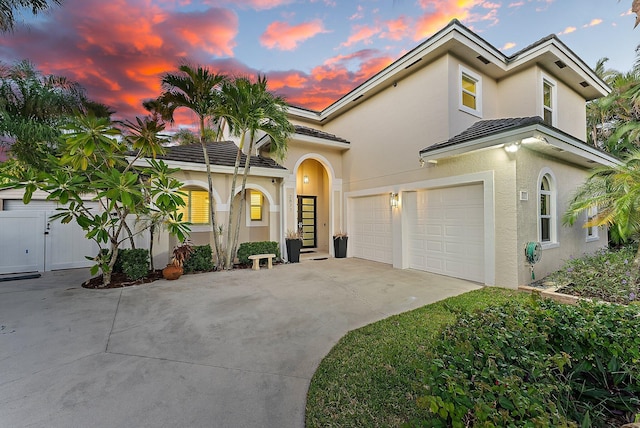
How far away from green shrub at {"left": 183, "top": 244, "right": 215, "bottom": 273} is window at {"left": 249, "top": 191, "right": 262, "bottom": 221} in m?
2.80

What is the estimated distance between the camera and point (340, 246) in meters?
11.0

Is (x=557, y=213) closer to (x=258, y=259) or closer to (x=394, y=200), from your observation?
(x=394, y=200)

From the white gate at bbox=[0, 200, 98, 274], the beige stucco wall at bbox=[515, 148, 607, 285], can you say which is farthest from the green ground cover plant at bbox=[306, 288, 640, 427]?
the white gate at bbox=[0, 200, 98, 274]

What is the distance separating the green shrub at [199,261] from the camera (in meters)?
8.14

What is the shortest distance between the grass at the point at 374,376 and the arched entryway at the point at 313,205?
892 cm

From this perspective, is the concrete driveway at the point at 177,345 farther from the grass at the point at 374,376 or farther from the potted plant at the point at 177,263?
the potted plant at the point at 177,263

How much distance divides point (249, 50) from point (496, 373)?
36.3 ft

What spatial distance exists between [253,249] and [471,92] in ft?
30.2

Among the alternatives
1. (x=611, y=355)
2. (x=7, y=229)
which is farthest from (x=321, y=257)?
(x=7, y=229)

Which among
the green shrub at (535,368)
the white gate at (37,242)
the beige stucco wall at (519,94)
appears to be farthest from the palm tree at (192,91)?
the beige stucco wall at (519,94)

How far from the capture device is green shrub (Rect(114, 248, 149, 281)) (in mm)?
7055

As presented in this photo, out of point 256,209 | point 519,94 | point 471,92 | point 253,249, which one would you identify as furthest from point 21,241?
point 519,94

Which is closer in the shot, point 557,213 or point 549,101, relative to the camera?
point 557,213

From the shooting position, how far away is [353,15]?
6258 mm
